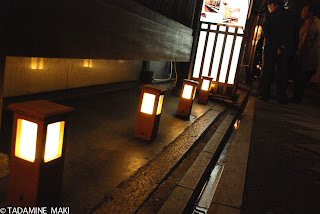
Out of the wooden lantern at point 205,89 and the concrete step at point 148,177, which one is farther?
the wooden lantern at point 205,89

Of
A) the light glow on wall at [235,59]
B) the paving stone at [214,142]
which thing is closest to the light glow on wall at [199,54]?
the light glow on wall at [235,59]

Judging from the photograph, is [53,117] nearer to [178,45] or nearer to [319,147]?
[319,147]

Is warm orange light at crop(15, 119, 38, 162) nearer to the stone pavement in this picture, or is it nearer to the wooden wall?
the wooden wall

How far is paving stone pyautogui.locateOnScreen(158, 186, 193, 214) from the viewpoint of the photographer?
3047 mm

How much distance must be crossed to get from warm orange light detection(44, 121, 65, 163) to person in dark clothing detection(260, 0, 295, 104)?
9.41 meters

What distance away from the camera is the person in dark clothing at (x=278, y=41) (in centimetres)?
992

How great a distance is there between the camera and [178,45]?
27.6 ft

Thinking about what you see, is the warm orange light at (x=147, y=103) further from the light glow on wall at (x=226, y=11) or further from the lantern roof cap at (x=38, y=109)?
the light glow on wall at (x=226, y=11)

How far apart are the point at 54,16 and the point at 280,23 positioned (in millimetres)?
8814

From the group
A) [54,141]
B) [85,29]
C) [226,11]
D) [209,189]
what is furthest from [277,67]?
[54,141]

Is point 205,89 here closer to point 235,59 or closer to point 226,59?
point 226,59

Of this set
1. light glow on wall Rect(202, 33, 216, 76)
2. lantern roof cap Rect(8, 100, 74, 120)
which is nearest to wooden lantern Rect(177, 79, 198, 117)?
light glow on wall Rect(202, 33, 216, 76)

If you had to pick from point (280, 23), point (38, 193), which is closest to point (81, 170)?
point (38, 193)

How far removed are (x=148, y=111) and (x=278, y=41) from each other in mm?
7375
